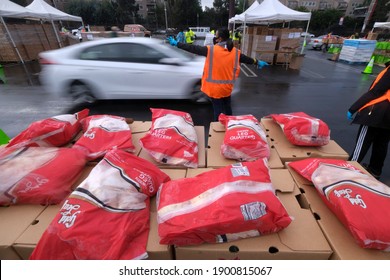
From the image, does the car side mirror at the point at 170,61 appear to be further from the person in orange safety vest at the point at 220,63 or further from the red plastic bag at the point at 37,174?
the red plastic bag at the point at 37,174

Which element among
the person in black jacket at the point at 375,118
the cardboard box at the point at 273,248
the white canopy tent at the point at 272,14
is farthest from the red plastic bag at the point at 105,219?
the white canopy tent at the point at 272,14

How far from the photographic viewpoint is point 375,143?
2.55 meters

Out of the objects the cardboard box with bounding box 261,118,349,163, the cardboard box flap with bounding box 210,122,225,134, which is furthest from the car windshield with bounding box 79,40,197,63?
the cardboard box with bounding box 261,118,349,163

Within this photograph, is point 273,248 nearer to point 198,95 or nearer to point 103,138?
point 103,138

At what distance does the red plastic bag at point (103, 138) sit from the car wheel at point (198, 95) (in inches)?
112

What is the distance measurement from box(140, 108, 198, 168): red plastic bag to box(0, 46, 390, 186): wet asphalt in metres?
2.18

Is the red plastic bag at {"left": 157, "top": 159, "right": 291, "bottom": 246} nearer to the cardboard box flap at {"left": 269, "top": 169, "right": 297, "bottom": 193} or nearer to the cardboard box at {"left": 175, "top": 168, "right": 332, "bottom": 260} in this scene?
the cardboard box at {"left": 175, "top": 168, "right": 332, "bottom": 260}

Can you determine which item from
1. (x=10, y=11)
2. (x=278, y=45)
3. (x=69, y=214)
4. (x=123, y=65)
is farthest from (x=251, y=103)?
(x=10, y=11)

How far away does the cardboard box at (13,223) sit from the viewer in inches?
44.3

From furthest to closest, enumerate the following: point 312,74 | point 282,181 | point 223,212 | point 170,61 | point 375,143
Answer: point 312,74, point 170,61, point 375,143, point 282,181, point 223,212

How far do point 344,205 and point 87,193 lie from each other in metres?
1.39

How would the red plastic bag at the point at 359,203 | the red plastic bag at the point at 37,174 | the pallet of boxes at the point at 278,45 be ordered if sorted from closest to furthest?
the red plastic bag at the point at 359,203, the red plastic bag at the point at 37,174, the pallet of boxes at the point at 278,45

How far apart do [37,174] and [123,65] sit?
3566mm

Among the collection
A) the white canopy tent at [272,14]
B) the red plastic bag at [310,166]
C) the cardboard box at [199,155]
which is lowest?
the cardboard box at [199,155]
